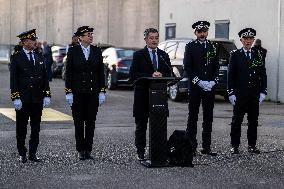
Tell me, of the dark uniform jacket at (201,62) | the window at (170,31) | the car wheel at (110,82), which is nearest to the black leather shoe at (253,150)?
the dark uniform jacket at (201,62)

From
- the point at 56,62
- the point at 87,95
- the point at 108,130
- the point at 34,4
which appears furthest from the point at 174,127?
the point at 34,4

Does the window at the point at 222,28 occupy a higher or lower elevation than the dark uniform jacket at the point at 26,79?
higher

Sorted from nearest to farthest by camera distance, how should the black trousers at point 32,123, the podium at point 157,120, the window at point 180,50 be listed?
the podium at point 157,120, the black trousers at point 32,123, the window at point 180,50

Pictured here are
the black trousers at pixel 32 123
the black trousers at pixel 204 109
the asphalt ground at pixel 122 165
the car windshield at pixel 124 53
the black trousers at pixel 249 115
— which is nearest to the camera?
the asphalt ground at pixel 122 165

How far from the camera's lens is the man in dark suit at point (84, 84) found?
9.09 metres

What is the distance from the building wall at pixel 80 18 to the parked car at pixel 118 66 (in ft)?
21.8

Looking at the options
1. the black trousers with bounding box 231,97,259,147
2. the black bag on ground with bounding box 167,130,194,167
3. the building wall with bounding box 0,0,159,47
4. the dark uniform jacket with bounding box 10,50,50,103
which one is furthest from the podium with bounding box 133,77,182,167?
the building wall with bounding box 0,0,159,47

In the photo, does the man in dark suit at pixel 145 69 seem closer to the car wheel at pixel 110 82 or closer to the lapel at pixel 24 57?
the lapel at pixel 24 57

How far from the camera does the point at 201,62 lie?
962cm

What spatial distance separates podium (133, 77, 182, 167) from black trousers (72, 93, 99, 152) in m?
0.86

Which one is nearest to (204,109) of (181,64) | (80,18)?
(181,64)

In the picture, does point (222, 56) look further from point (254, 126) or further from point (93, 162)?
point (93, 162)

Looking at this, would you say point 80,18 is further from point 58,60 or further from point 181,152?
point 181,152

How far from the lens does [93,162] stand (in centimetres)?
897
